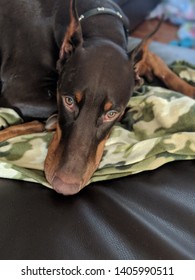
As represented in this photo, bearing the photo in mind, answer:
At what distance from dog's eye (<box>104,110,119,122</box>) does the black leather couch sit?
0.20 m

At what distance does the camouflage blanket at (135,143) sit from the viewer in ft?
4.43

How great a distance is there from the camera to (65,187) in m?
1.23

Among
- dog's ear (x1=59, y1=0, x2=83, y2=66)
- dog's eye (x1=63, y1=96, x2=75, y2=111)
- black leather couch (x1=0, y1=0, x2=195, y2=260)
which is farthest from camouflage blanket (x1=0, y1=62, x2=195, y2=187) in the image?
dog's ear (x1=59, y1=0, x2=83, y2=66)

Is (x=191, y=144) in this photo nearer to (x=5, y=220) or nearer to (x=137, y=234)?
(x=137, y=234)

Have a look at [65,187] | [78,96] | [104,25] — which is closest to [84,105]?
[78,96]

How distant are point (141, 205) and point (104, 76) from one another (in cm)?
41

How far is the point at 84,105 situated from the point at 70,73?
5.2 inches

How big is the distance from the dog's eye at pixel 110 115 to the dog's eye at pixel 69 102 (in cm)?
11

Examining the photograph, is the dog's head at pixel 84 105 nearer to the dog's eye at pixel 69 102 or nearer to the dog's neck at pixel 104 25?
the dog's eye at pixel 69 102

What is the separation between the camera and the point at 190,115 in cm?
153

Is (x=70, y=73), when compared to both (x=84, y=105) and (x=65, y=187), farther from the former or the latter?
(x=65, y=187)

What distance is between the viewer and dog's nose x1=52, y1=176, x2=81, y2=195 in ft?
4.05

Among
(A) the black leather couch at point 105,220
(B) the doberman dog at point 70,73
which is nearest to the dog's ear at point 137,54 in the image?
(B) the doberman dog at point 70,73

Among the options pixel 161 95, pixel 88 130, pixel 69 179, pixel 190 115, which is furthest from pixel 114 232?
pixel 161 95
